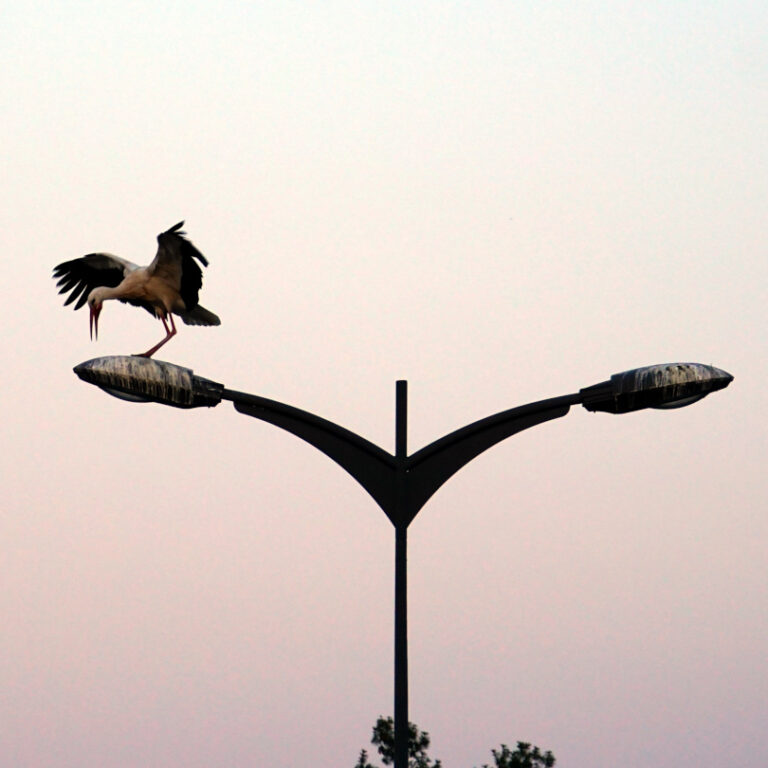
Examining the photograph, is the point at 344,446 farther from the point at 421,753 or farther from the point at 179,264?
the point at 421,753

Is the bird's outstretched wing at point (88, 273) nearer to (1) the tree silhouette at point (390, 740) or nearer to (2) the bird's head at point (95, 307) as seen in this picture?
A: (2) the bird's head at point (95, 307)

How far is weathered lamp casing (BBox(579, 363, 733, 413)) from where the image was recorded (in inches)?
416

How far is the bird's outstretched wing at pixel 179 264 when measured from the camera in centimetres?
1277

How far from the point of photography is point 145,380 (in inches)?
386

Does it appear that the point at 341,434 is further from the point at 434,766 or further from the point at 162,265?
the point at 434,766

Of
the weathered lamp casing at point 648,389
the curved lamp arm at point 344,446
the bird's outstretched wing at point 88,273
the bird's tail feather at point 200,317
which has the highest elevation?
the bird's outstretched wing at point 88,273

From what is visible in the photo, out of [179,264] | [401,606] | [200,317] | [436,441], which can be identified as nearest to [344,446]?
[436,441]

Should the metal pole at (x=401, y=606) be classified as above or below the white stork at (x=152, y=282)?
below

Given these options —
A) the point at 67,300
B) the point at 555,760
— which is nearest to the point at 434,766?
the point at 555,760

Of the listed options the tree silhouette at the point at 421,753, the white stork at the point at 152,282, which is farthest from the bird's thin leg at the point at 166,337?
the tree silhouette at the point at 421,753

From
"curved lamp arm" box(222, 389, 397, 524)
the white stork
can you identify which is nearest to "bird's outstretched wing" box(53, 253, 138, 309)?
the white stork

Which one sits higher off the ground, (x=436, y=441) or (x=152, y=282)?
(x=152, y=282)

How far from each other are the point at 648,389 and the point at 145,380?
322 cm

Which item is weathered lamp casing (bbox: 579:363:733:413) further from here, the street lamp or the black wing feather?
the black wing feather
